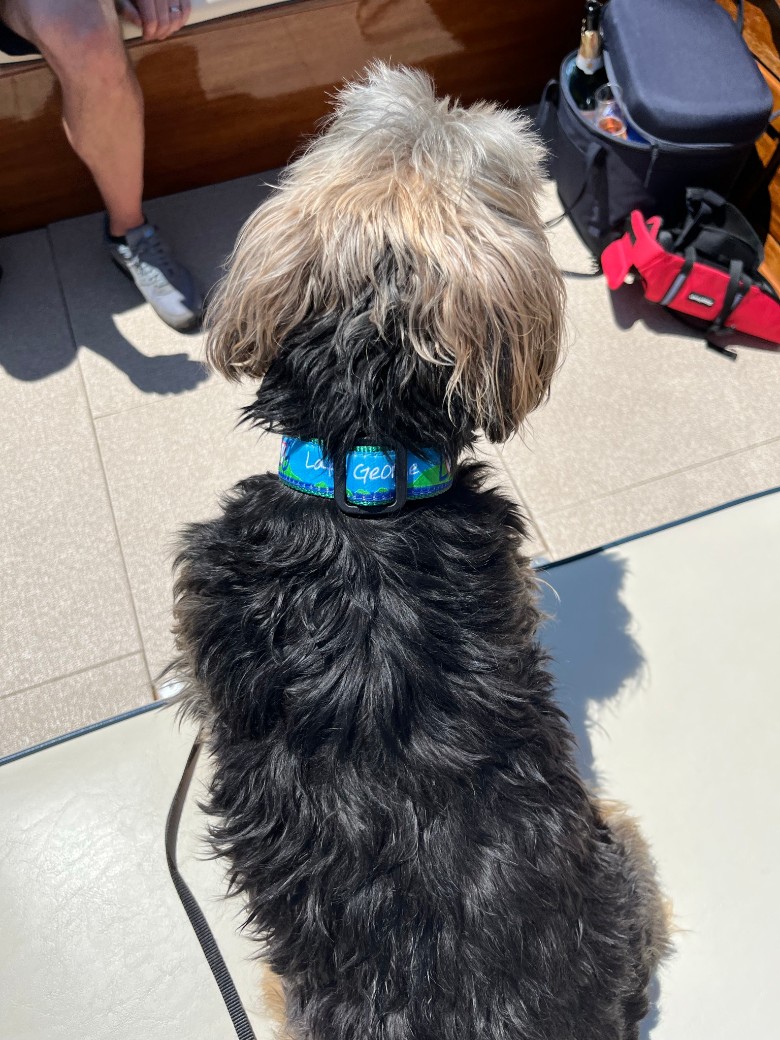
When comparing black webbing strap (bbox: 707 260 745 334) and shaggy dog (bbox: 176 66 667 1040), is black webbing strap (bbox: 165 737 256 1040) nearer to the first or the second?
shaggy dog (bbox: 176 66 667 1040)

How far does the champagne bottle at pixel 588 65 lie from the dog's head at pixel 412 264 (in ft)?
4.82

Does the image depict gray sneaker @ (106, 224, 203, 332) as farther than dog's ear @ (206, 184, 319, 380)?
Yes

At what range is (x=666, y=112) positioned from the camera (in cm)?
215

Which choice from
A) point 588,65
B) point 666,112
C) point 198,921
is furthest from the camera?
point 588,65

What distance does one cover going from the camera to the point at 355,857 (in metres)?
1.03

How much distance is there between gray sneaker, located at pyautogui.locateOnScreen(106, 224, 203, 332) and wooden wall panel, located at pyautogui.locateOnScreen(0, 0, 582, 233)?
1.16 feet

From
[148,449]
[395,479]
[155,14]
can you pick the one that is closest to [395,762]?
[395,479]

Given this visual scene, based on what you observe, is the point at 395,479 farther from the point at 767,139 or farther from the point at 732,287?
the point at 767,139

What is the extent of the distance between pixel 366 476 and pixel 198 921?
1.05m

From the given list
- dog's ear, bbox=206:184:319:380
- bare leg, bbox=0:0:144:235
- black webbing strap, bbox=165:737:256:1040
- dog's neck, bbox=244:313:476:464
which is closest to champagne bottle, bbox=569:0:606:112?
bare leg, bbox=0:0:144:235

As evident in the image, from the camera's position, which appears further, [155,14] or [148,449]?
[148,449]

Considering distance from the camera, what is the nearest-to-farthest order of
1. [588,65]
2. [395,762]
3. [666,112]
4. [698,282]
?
[395,762], [666,112], [698,282], [588,65]

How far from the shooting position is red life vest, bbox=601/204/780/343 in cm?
225

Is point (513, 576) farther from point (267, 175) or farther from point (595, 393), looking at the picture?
point (267, 175)
